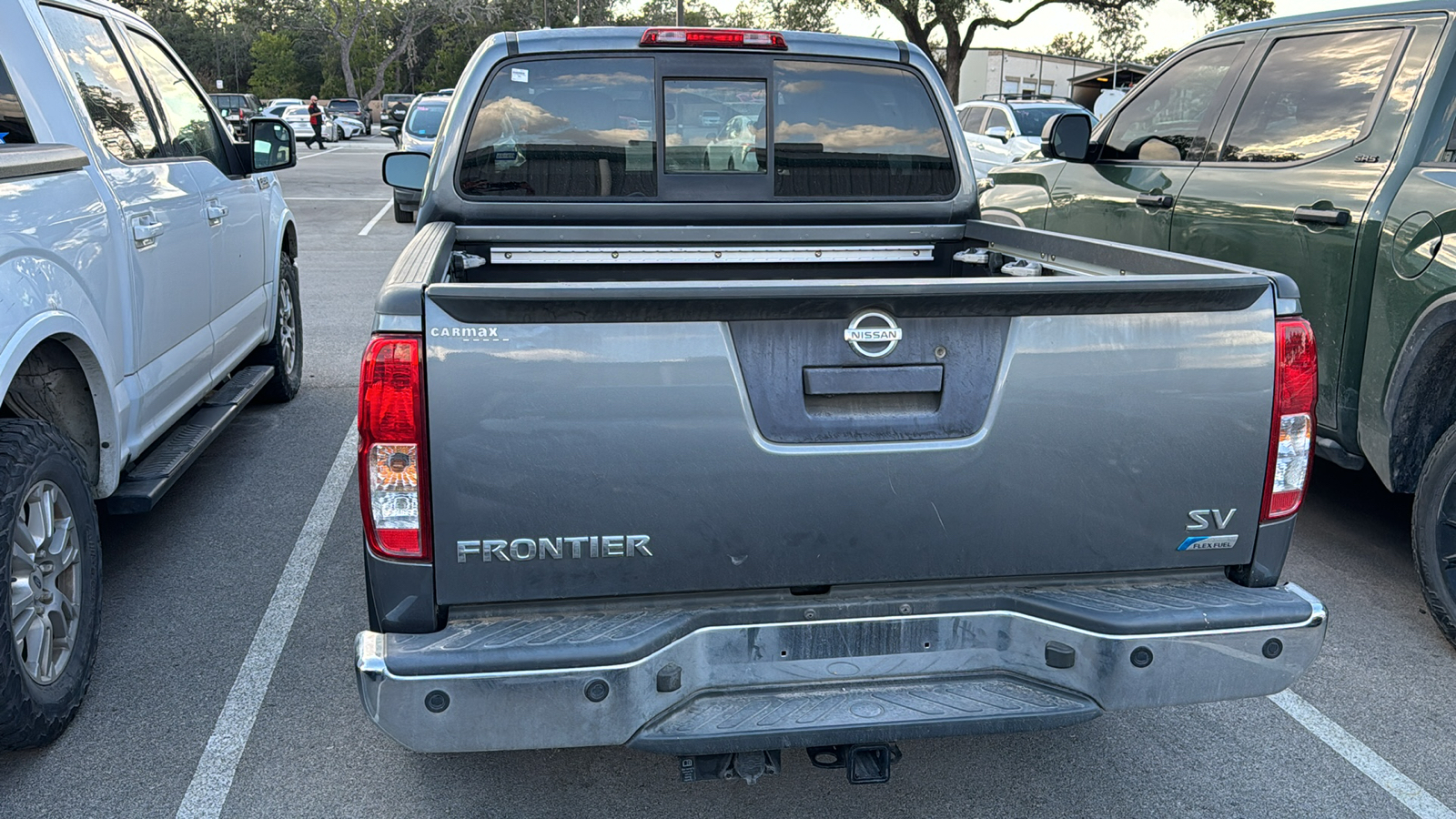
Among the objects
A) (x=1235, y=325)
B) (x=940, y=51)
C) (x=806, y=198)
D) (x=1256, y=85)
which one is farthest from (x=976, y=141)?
(x=940, y=51)

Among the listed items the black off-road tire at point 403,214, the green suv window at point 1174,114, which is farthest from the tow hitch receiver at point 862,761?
the black off-road tire at point 403,214

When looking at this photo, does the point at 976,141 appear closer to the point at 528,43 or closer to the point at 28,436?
the point at 528,43

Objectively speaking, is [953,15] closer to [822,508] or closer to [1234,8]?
[1234,8]

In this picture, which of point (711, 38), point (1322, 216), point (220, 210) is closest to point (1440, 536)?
point (1322, 216)

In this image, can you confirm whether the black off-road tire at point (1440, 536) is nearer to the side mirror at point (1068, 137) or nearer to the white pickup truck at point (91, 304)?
the side mirror at point (1068, 137)

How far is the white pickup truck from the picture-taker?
3.27 meters

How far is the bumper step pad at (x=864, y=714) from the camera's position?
2.52m

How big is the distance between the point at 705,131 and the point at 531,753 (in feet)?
7.52

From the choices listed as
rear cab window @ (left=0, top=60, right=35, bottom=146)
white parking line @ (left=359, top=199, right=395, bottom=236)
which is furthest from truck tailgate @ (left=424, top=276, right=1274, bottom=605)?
white parking line @ (left=359, top=199, right=395, bottom=236)

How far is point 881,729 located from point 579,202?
235 centimetres

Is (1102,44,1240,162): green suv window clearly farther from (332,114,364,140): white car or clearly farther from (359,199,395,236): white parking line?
(332,114,364,140): white car

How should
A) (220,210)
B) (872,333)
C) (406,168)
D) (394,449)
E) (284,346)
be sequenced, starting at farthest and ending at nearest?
(284,346), (220,210), (406,168), (872,333), (394,449)

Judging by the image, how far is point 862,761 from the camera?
2.71m

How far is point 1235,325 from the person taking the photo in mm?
2684
